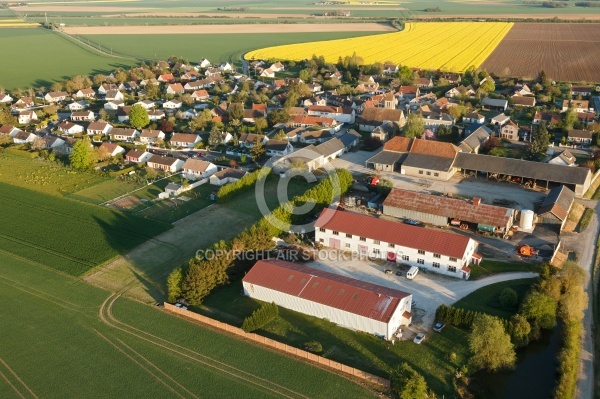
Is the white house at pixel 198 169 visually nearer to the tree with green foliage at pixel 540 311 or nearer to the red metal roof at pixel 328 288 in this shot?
the red metal roof at pixel 328 288

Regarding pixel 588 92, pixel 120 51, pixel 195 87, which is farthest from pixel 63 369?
pixel 120 51

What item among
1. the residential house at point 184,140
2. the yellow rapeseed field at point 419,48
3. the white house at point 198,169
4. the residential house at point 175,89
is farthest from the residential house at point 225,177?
the yellow rapeseed field at point 419,48

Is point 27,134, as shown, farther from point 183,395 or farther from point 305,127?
point 183,395

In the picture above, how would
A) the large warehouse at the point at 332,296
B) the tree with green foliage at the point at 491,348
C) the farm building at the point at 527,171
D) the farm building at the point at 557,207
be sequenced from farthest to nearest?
the farm building at the point at 527,171, the farm building at the point at 557,207, the large warehouse at the point at 332,296, the tree with green foliage at the point at 491,348

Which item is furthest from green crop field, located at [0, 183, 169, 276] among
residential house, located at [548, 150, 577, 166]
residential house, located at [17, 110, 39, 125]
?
residential house, located at [548, 150, 577, 166]

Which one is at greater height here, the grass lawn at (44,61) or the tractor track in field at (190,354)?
the grass lawn at (44,61)

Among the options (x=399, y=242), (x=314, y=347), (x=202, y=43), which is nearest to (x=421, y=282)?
(x=399, y=242)

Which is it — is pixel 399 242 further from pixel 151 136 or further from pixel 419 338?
pixel 151 136
